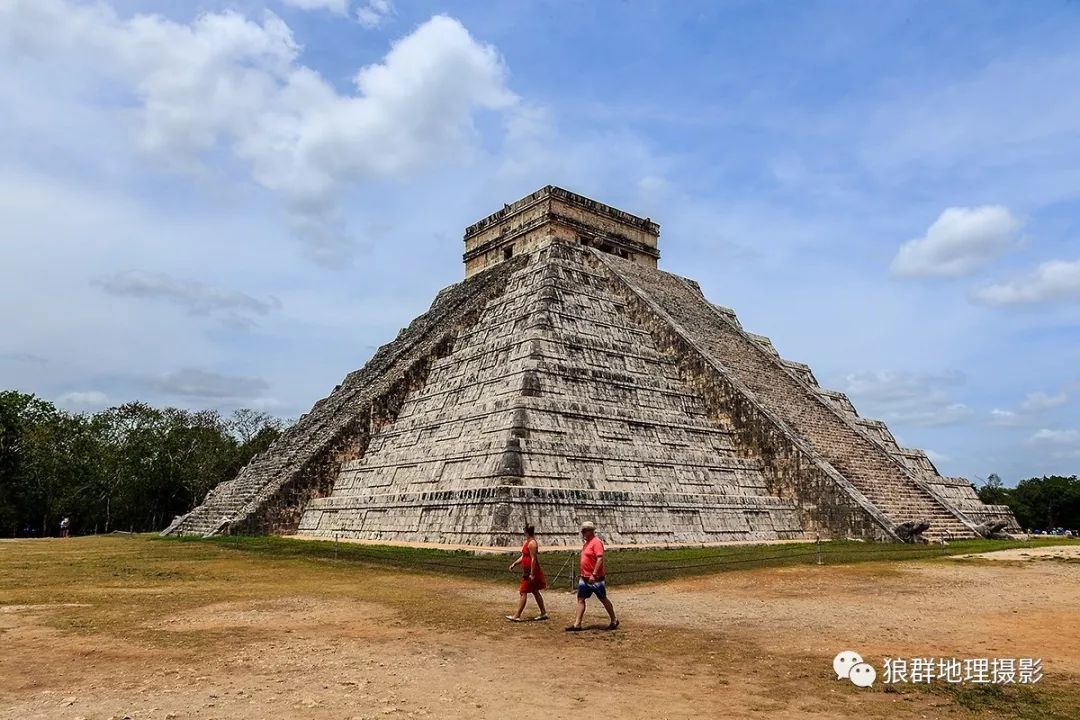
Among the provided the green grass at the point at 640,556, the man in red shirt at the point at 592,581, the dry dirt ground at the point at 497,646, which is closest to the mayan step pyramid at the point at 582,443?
the green grass at the point at 640,556

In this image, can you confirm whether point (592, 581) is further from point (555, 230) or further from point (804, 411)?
point (555, 230)

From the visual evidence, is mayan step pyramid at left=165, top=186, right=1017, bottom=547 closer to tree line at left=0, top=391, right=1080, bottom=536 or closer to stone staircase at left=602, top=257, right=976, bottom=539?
stone staircase at left=602, top=257, right=976, bottom=539

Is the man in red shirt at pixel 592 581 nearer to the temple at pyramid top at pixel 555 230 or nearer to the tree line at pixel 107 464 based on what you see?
the temple at pyramid top at pixel 555 230

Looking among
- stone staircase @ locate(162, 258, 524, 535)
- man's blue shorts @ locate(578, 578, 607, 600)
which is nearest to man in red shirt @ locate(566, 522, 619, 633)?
man's blue shorts @ locate(578, 578, 607, 600)

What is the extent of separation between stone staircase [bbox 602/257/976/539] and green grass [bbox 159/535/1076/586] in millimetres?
1567

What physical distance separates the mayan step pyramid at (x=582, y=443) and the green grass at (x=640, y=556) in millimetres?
948

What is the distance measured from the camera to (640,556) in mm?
14859

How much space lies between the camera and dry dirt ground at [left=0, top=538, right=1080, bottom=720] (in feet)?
17.2

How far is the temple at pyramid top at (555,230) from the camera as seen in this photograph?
90.8ft

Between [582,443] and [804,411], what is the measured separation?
8912mm

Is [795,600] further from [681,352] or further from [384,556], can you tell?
[681,352]

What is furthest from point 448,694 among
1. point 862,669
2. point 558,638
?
point 862,669

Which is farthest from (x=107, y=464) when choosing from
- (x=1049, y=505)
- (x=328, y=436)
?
(x=1049, y=505)

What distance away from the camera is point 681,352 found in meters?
22.8
